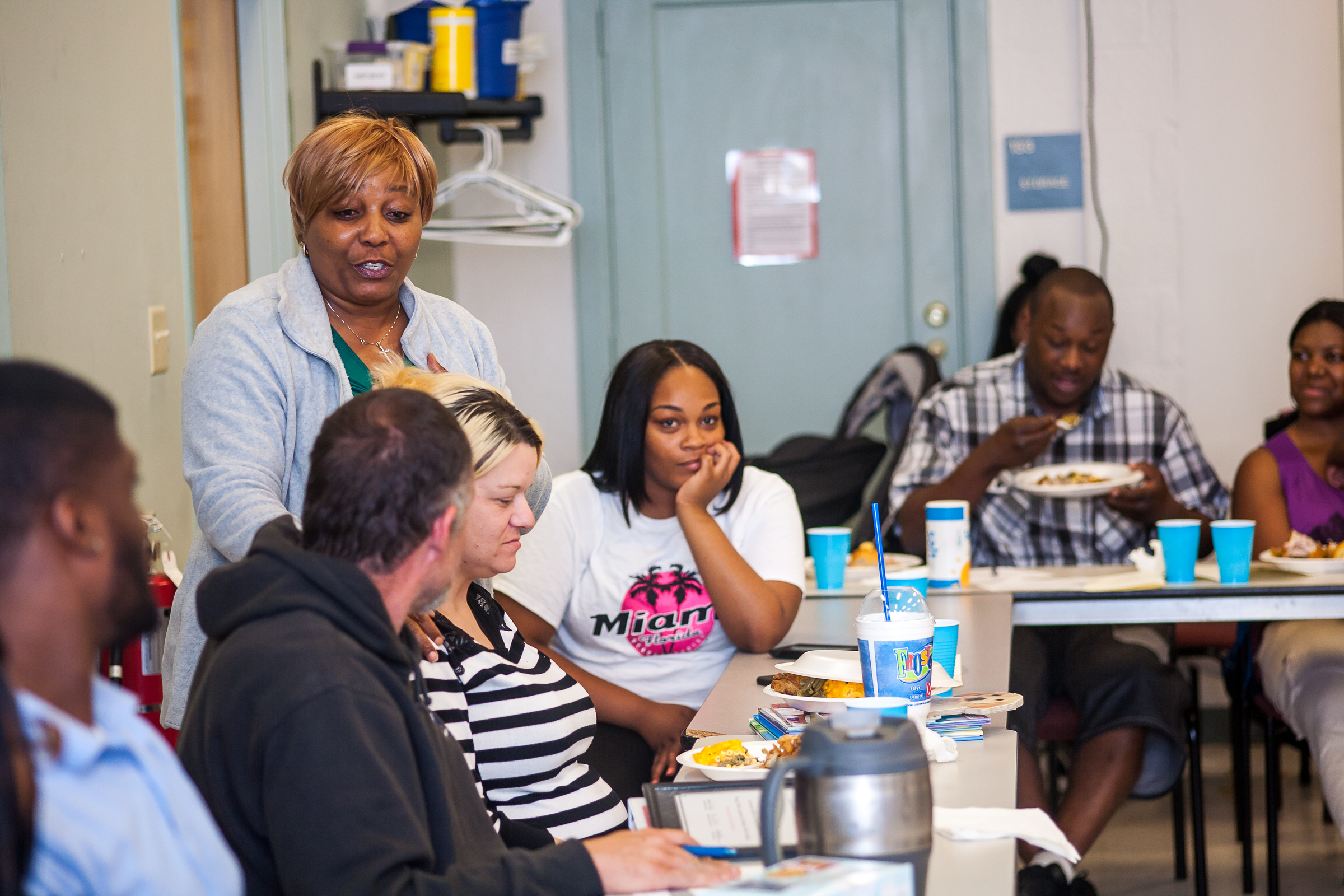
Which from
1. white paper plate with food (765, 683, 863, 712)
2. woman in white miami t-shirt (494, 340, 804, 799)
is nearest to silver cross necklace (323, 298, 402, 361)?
woman in white miami t-shirt (494, 340, 804, 799)

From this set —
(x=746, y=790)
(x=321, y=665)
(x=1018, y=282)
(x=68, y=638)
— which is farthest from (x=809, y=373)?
(x=68, y=638)

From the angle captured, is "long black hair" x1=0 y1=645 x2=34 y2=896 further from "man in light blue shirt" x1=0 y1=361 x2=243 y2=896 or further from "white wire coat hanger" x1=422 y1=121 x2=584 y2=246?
"white wire coat hanger" x1=422 y1=121 x2=584 y2=246

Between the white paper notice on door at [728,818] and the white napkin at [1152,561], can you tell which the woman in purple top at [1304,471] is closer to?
the white napkin at [1152,561]

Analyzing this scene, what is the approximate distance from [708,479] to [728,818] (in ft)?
3.69

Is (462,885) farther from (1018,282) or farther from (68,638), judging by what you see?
(1018,282)

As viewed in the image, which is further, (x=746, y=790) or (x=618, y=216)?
(x=618, y=216)

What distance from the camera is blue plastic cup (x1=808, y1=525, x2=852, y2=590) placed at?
9.00 ft

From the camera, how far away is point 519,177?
4316 millimetres

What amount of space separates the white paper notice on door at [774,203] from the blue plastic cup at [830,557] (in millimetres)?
1722

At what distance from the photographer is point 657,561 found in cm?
241

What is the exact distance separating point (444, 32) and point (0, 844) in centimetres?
333

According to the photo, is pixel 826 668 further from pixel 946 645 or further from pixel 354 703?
pixel 354 703

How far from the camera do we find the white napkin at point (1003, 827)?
127 cm

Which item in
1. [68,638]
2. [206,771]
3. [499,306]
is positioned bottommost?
[206,771]
